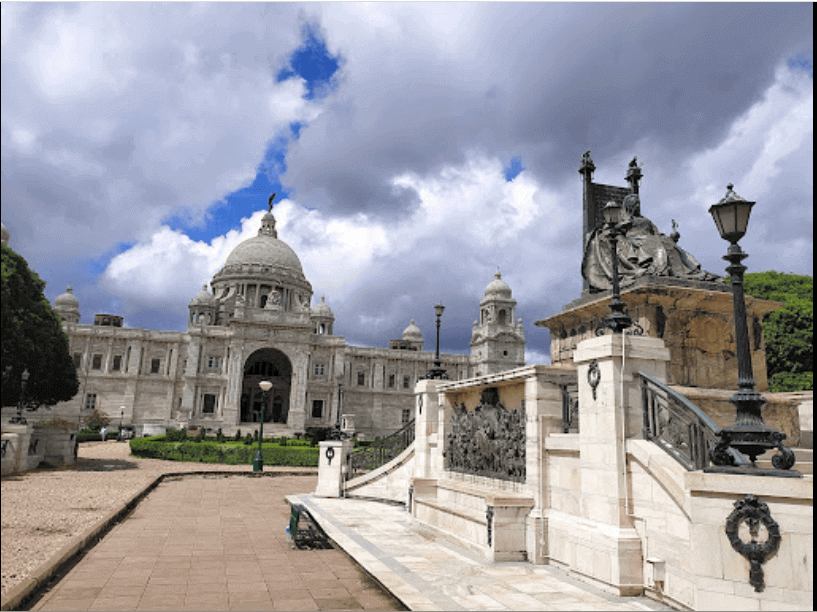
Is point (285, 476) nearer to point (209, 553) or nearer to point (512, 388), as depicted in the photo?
point (209, 553)

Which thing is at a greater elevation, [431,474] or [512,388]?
[512,388]

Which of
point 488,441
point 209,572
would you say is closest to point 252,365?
point 488,441

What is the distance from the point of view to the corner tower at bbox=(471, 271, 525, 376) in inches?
2847

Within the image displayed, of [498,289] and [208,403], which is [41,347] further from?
[498,289]

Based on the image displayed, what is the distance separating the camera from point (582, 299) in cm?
1172

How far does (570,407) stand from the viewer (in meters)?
9.09

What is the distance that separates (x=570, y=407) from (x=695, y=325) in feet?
9.51

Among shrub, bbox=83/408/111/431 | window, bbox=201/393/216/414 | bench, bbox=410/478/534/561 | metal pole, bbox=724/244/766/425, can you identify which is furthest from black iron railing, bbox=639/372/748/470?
shrub, bbox=83/408/111/431

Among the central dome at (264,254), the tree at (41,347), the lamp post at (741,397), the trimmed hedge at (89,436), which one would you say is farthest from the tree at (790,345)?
the central dome at (264,254)

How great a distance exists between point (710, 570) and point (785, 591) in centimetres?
61

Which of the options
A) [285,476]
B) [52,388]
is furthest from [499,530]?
[52,388]

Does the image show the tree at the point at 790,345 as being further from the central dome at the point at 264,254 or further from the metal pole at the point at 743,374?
the central dome at the point at 264,254

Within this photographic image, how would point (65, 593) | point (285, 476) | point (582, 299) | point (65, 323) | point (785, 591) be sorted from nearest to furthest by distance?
point (785, 591)
point (65, 593)
point (582, 299)
point (285, 476)
point (65, 323)

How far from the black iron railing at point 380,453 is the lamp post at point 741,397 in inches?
446
